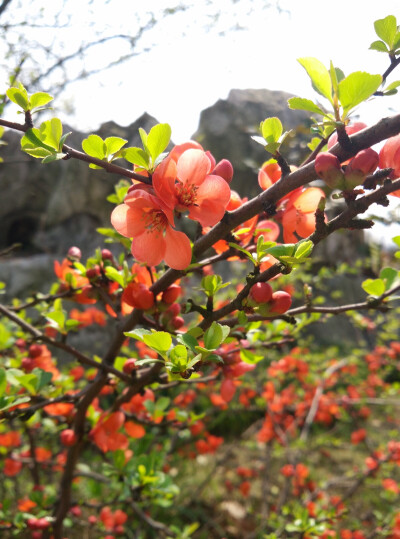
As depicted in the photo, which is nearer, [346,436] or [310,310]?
[310,310]

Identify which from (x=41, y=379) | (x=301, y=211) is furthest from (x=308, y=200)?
(x=41, y=379)

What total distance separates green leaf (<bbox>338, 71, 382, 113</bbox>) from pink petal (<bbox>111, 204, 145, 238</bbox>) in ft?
1.17

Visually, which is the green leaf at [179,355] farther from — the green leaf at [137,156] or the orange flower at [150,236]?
the green leaf at [137,156]

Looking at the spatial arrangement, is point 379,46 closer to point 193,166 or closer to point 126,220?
point 193,166

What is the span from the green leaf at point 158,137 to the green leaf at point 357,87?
0.84 feet

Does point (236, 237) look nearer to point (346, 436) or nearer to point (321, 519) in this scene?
point (321, 519)

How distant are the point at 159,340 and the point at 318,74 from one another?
0.45m

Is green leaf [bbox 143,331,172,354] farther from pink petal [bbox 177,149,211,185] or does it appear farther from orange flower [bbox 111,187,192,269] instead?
pink petal [bbox 177,149,211,185]

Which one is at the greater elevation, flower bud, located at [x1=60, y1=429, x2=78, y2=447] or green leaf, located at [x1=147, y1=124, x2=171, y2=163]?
green leaf, located at [x1=147, y1=124, x2=171, y2=163]

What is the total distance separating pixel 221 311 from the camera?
2.18 ft

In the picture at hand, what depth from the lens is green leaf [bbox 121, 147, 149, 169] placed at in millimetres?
559

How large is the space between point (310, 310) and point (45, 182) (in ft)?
24.9

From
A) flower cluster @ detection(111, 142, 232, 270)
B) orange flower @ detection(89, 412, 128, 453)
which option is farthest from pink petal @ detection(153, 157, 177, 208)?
orange flower @ detection(89, 412, 128, 453)

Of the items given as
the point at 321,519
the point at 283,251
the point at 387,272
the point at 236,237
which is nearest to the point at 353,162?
the point at 283,251
